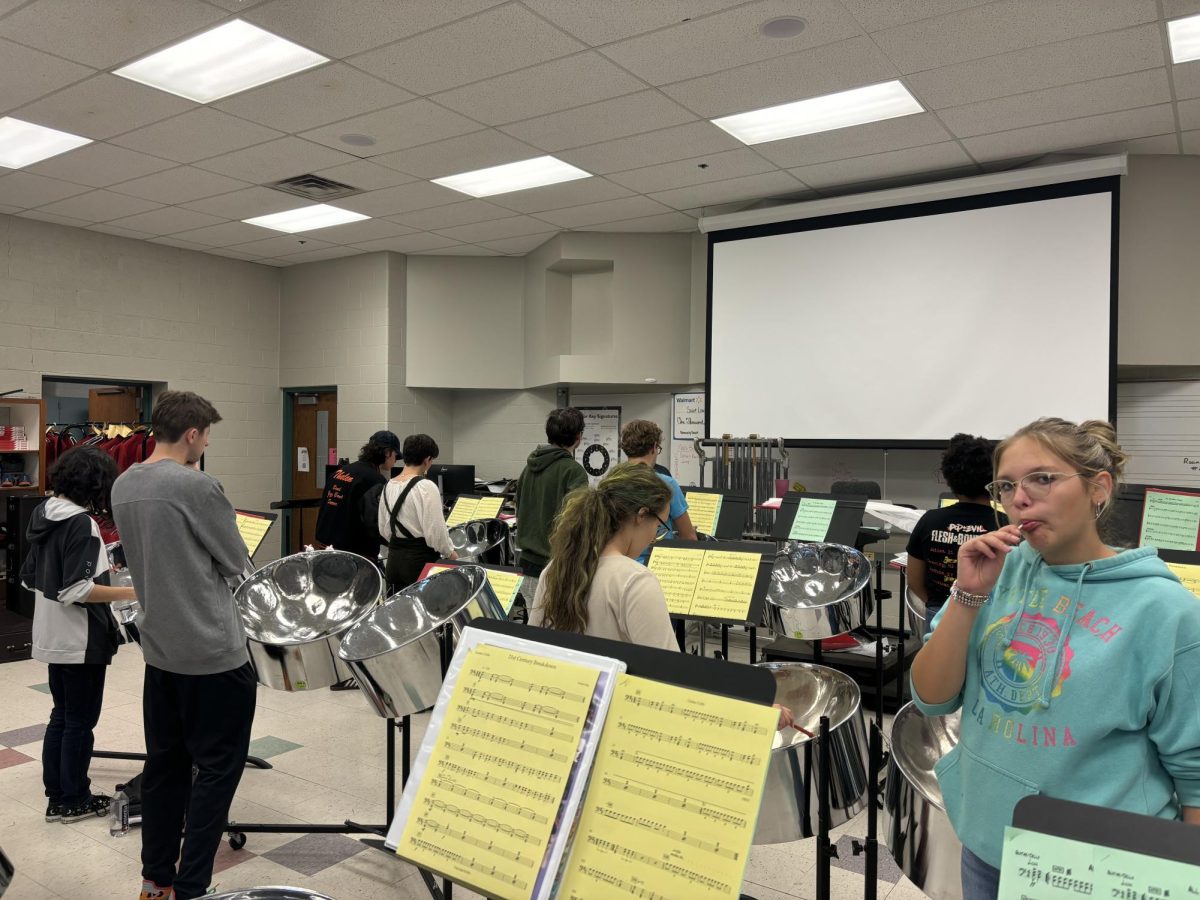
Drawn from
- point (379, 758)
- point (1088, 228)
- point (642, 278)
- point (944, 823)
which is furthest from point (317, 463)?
point (944, 823)

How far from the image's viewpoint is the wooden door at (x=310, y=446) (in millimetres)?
7035

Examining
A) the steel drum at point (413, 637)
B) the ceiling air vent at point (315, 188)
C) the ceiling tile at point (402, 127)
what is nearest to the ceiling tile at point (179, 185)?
the ceiling air vent at point (315, 188)

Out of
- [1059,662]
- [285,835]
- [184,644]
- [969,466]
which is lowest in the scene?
[285,835]

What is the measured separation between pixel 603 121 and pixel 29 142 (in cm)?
291

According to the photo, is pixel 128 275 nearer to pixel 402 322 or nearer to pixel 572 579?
pixel 402 322

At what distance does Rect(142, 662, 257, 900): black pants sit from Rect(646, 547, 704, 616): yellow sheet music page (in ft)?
3.11

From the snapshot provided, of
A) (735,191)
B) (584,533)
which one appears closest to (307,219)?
(735,191)

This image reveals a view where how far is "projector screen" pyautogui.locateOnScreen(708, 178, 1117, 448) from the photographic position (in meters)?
4.31

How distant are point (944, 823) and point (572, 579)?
2.38 ft

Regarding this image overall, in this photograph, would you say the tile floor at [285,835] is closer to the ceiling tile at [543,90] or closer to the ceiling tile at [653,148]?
the ceiling tile at [543,90]

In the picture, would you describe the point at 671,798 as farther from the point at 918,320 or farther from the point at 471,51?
the point at 918,320

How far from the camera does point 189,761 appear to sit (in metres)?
1.89

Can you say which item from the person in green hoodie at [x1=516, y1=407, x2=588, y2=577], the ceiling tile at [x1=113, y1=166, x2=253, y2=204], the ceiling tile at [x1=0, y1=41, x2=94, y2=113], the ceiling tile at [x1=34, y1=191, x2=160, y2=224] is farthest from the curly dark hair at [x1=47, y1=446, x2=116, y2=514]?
the ceiling tile at [x1=34, y1=191, x2=160, y2=224]

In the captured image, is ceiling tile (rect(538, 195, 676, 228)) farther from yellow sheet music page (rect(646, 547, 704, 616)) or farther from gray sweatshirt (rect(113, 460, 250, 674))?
gray sweatshirt (rect(113, 460, 250, 674))
